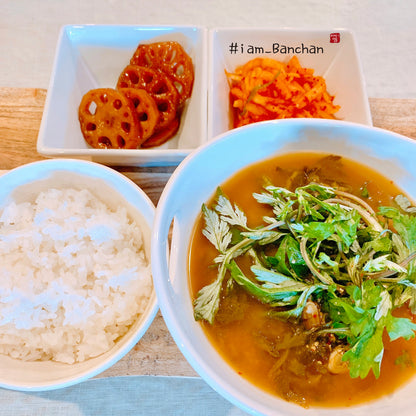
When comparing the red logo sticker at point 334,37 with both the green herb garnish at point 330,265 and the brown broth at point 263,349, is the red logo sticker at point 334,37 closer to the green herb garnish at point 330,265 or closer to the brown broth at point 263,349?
the brown broth at point 263,349

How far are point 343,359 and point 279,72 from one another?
1.36m

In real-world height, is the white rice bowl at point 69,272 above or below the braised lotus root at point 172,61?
below

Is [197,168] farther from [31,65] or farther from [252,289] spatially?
[31,65]

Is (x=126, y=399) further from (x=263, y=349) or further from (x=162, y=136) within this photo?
(x=162, y=136)

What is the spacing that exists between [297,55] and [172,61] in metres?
0.65

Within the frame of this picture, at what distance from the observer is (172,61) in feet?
6.25

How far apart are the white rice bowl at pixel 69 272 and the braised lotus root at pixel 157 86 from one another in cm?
54

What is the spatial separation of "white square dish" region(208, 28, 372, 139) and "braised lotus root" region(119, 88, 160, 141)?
29 cm

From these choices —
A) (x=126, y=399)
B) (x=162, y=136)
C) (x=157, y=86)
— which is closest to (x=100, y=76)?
(x=157, y=86)

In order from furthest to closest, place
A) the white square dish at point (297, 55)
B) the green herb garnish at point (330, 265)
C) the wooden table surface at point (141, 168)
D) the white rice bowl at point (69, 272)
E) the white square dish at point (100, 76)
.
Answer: the white square dish at point (297, 55) → the white square dish at point (100, 76) → the wooden table surface at point (141, 168) → the white rice bowl at point (69, 272) → the green herb garnish at point (330, 265)

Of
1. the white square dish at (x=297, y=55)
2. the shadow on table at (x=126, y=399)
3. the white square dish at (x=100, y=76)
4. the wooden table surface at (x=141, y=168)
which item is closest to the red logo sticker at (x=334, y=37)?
the white square dish at (x=297, y=55)

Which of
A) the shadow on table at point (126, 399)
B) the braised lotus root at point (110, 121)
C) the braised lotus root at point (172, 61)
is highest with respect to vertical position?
the braised lotus root at point (172, 61)

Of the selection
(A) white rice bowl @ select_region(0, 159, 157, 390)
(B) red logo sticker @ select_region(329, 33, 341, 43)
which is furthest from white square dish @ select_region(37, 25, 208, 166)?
(B) red logo sticker @ select_region(329, 33, 341, 43)

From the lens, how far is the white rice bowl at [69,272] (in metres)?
1.23
